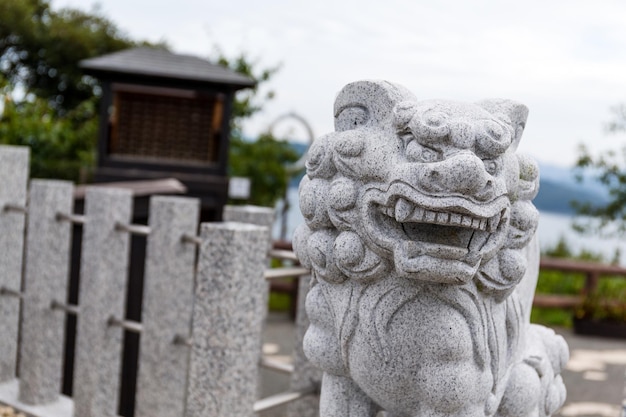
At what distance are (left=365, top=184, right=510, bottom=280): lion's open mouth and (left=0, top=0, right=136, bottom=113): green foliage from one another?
628 inches

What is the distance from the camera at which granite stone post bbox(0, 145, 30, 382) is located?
391cm

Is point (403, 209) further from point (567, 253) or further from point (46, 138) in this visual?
point (567, 253)

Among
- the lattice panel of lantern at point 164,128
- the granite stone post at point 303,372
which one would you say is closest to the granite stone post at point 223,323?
the granite stone post at point 303,372

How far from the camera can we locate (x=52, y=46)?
1662cm

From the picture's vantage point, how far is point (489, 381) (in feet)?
5.71

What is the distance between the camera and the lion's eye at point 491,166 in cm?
164

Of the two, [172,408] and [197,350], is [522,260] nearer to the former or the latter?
[197,350]

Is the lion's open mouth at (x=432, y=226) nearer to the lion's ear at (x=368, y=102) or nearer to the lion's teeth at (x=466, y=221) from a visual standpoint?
the lion's teeth at (x=466, y=221)

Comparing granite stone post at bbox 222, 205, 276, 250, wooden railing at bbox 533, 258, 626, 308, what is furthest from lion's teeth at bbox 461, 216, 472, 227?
wooden railing at bbox 533, 258, 626, 308

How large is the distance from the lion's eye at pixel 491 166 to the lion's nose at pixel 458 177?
75 mm

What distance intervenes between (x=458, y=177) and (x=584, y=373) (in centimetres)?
543

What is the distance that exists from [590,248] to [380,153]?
951 centimetres

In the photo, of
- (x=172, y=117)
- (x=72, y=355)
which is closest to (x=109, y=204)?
(x=72, y=355)

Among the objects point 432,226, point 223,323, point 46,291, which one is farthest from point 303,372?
point 46,291
